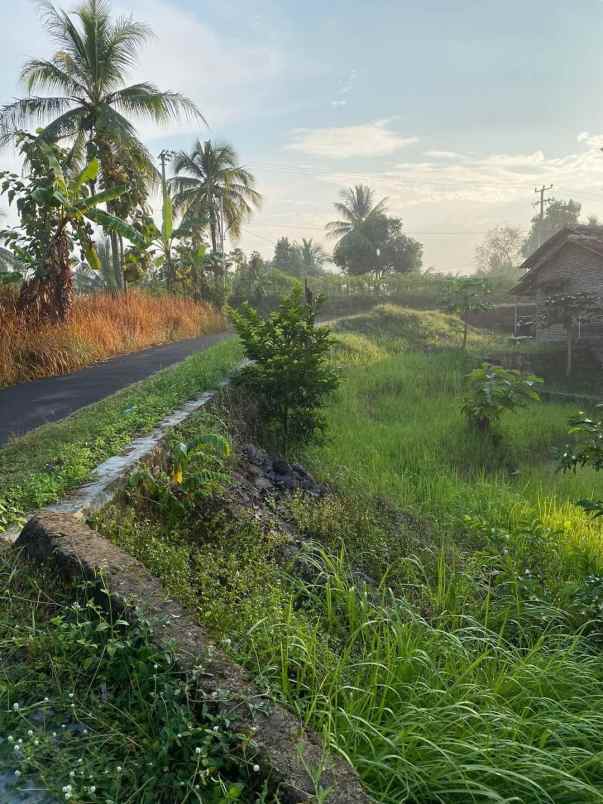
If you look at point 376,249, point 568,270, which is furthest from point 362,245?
point 568,270

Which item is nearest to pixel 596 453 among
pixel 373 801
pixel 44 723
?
pixel 373 801

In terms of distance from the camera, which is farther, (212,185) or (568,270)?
(212,185)

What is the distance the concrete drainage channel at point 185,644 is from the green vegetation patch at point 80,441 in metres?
0.20

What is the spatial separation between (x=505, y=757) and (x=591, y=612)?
174 centimetres

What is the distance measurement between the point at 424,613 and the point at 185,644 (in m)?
1.95

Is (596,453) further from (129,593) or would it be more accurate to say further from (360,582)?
(129,593)

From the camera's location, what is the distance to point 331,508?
4.99 meters

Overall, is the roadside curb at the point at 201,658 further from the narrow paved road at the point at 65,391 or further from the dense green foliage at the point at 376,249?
the dense green foliage at the point at 376,249

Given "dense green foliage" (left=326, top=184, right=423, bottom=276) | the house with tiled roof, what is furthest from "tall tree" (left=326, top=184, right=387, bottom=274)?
the house with tiled roof

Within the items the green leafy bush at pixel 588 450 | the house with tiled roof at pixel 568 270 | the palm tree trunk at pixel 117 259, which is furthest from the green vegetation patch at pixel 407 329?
the green leafy bush at pixel 588 450

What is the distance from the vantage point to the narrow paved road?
19.7 feet

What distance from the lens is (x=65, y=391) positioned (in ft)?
24.9

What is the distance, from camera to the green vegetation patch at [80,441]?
11.4 feet

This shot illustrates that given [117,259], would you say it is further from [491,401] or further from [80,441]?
[80,441]
